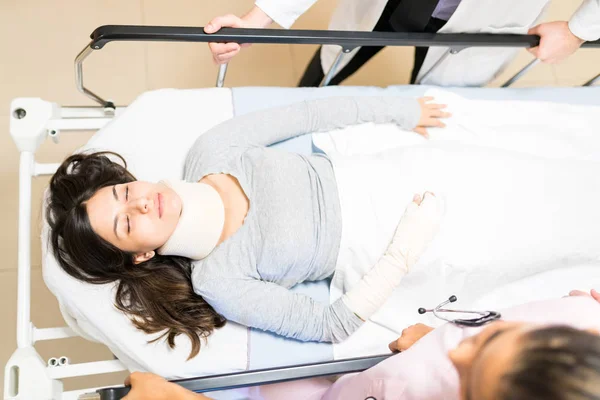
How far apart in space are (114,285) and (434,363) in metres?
0.74

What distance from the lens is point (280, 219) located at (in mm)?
1059

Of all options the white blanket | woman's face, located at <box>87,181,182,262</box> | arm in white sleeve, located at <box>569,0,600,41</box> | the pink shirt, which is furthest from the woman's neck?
arm in white sleeve, located at <box>569,0,600,41</box>

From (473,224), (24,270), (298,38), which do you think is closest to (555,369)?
(473,224)

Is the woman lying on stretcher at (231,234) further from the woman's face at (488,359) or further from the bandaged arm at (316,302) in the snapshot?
the woman's face at (488,359)

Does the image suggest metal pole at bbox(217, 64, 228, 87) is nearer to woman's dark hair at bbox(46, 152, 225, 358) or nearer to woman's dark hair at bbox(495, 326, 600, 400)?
woman's dark hair at bbox(46, 152, 225, 358)

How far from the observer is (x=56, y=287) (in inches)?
40.5

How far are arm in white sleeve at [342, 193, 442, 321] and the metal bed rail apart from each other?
40cm

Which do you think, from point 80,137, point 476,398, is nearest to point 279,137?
point 476,398

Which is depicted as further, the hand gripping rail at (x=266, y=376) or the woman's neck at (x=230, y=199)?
the woman's neck at (x=230, y=199)

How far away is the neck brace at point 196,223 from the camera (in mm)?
996

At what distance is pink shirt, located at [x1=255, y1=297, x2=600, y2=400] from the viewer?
62 cm

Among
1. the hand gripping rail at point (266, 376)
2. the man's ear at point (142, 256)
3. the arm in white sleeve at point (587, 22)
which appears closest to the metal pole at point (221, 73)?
the man's ear at point (142, 256)

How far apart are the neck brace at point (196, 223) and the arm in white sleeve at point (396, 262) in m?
0.32

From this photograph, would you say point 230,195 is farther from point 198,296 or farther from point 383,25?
point 383,25
